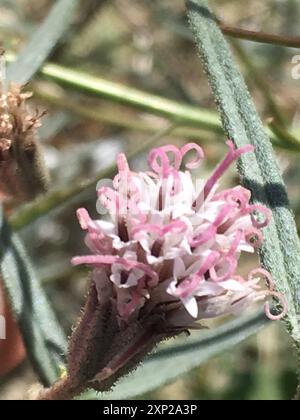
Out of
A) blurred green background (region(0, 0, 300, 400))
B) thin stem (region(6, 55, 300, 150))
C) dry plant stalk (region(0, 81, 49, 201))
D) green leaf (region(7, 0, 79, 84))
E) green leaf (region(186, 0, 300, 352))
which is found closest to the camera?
green leaf (region(186, 0, 300, 352))

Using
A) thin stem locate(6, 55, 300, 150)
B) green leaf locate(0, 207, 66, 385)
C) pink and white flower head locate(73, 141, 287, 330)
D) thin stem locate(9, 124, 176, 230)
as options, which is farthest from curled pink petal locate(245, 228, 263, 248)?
thin stem locate(6, 55, 300, 150)

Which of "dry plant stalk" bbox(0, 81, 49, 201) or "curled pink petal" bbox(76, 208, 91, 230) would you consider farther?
"dry plant stalk" bbox(0, 81, 49, 201)

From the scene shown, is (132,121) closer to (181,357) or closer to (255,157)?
(181,357)

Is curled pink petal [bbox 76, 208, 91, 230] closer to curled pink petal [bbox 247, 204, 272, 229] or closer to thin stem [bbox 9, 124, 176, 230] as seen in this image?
curled pink petal [bbox 247, 204, 272, 229]

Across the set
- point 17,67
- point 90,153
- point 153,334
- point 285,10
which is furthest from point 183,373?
point 285,10

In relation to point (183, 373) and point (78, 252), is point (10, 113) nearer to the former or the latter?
point (183, 373)

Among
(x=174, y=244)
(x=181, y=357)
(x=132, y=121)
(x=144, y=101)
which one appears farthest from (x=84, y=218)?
(x=132, y=121)

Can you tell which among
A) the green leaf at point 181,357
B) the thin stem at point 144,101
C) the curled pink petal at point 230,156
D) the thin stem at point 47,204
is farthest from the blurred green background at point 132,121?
the curled pink petal at point 230,156

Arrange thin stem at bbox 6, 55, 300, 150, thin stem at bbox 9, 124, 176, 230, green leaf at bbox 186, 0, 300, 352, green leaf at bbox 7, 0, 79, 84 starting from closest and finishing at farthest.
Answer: green leaf at bbox 186, 0, 300, 352, green leaf at bbox 7, 0, 79, 84, thin stem at bbox 9, 124, 176, 230, thin stem at bbox 6, 55, 300, 150
